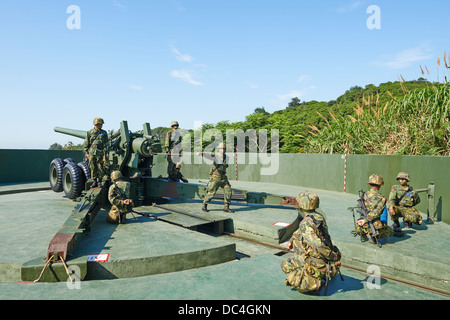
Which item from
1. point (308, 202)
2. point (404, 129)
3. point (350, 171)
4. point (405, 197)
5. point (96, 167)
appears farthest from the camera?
point (350, 171)

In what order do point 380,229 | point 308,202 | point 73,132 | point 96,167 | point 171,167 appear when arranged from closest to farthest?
point 308,202
point 380,229
point 96,167
point 171,167
point 73,132

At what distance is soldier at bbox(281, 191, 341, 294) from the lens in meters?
3.27

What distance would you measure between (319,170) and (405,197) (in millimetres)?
6436

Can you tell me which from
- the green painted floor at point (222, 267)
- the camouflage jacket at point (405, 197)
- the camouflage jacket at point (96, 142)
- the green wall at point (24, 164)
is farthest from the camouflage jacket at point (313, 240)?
the green wall at point (24, 164)

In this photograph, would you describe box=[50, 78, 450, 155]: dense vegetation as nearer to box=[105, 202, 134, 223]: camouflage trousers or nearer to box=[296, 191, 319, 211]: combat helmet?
box=[105, 202, 134, 223]: camouflage trousers

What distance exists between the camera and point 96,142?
7.77 metres

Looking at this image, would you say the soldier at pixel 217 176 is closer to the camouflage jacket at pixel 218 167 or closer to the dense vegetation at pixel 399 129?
the camouflage jacket at pixel 218 167

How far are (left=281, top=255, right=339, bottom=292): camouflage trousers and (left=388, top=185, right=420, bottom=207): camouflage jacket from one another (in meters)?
3.14

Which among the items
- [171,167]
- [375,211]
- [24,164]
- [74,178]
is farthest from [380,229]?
[24,164]

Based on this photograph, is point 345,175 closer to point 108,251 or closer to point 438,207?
point 438,207

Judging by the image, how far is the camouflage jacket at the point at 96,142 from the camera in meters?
7.75

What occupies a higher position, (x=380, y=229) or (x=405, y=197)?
(x=405, y=197)

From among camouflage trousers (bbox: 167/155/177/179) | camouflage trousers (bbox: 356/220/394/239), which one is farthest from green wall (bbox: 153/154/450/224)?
camouflage trousers (bbox: 167/155/177/179)

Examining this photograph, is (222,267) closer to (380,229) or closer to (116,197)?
(380,229)
